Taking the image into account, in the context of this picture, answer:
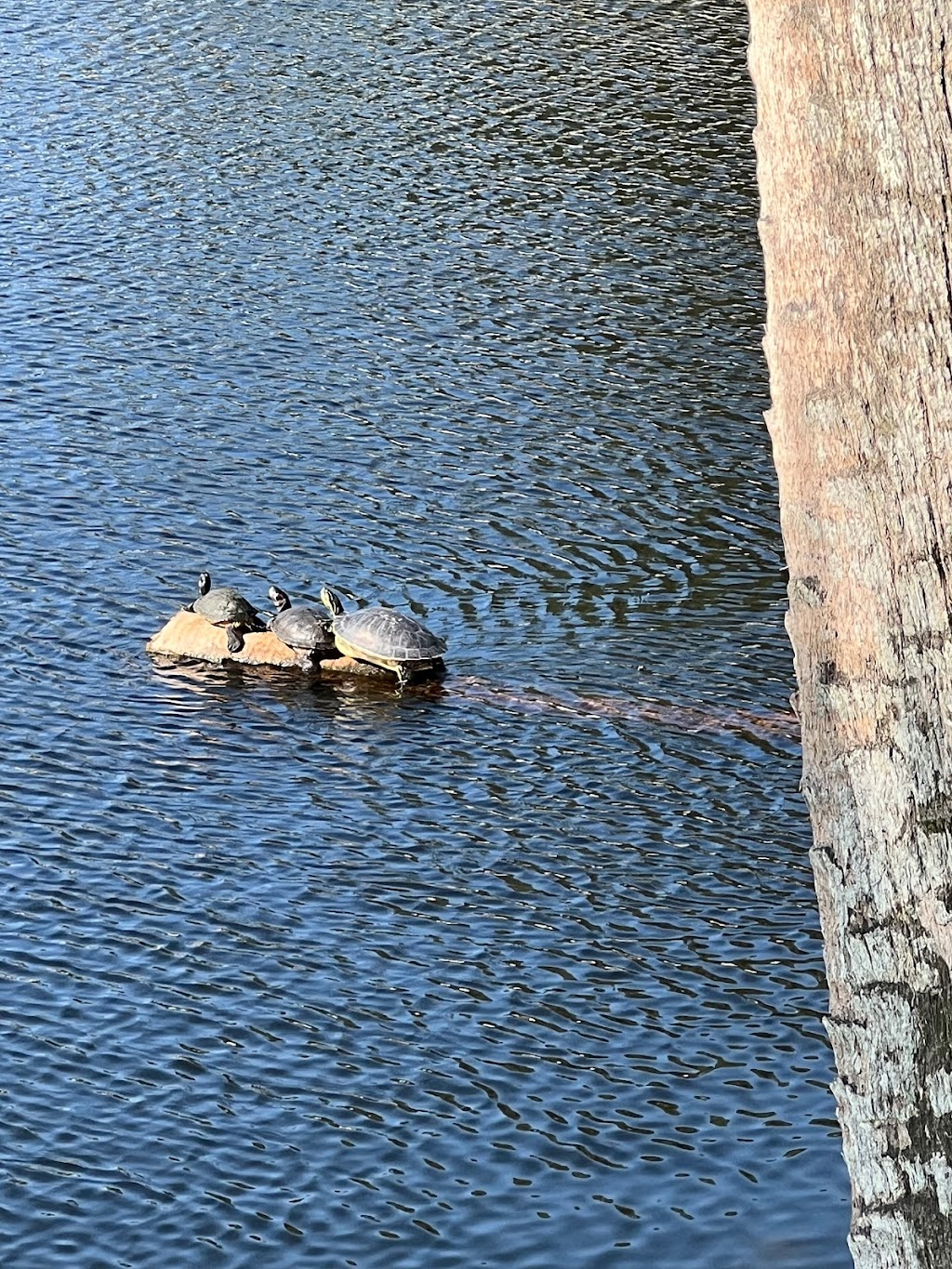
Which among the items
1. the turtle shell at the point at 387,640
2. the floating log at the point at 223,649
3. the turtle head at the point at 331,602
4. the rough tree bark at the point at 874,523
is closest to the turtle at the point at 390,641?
the turtle shell at the point at 387,640

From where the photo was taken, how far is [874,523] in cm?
340

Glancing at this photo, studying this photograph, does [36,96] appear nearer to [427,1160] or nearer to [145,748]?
[145,748]

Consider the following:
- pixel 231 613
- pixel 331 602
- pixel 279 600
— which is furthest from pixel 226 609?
pixel 331 602

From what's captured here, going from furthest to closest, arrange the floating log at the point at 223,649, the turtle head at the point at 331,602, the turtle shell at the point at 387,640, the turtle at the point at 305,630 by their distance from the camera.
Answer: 1. the turtle head at the point at 331,602
2. the floating log at the point at 223,649
3. the turtle at the point at 305,630
4. the turtle shell at the point at 387,640

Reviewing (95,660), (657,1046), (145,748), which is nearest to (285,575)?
(95,660)

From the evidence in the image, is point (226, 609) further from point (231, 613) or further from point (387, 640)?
point (387, 640)

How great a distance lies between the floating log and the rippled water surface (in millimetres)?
212

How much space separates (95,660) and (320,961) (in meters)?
5.64

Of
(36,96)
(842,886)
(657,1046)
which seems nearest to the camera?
(842,886)

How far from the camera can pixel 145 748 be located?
54.7 ft

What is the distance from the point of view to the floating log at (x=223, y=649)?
1822cm

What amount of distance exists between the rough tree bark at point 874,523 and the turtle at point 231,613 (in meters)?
14.8

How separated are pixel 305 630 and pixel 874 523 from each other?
48.4ft

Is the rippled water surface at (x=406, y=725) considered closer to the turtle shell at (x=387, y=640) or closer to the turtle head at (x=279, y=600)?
the turtle shell at (x=387, y=640)
